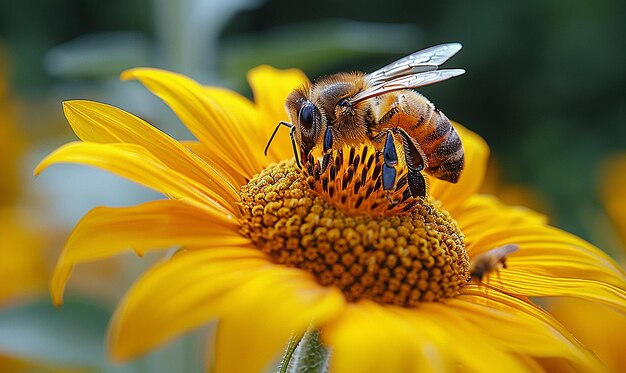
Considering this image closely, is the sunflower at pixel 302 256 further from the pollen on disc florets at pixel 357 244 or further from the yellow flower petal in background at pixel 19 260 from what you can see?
the yellow flower petal in background at pixel 19 260

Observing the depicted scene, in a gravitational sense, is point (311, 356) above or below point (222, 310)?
below

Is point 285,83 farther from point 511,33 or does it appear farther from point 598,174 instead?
point 511,33

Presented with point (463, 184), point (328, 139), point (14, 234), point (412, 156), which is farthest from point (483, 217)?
point (14, 234)

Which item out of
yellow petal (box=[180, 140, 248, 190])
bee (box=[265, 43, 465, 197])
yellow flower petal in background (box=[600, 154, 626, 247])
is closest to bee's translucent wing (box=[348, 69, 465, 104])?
bee (box=[265, 43, 465, 197])

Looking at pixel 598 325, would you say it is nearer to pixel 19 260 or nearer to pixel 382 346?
pixel 382 346

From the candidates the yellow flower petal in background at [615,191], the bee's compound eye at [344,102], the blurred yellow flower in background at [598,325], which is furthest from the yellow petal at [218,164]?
the yellow flower petal in background at [615,191]

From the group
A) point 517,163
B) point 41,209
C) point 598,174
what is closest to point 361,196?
point 41,209

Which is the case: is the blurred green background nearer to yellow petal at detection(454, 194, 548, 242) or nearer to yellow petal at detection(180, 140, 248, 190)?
yellow petal at detection(454, 194, 548, 242)
